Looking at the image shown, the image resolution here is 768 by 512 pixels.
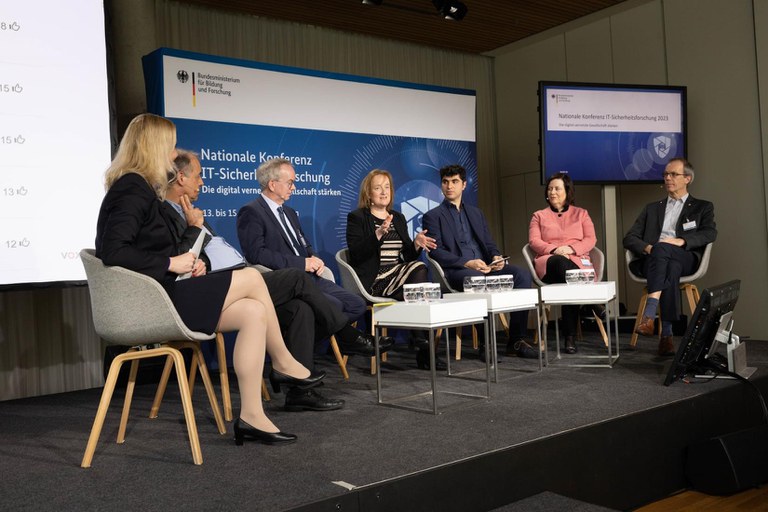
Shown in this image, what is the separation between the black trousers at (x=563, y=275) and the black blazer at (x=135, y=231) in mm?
2810

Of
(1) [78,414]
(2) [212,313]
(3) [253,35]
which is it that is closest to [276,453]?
(2) [212,313]

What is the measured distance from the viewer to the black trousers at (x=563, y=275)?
179 inches

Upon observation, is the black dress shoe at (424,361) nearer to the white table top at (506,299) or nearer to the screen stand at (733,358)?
the white table top at (506,299)

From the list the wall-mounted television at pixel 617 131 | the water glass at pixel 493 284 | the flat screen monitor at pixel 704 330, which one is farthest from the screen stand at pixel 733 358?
the wall-mounted television at pixel 617 131

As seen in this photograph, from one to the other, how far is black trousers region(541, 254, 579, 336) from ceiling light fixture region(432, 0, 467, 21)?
84.7 inches

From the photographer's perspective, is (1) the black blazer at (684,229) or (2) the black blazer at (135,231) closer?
(2) the black blazer at (135,231)

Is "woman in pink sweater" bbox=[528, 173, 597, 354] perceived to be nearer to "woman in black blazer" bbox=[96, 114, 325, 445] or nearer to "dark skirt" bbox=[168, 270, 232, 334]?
"woman in black blazer" bbox=[96, 114, 325, 445]

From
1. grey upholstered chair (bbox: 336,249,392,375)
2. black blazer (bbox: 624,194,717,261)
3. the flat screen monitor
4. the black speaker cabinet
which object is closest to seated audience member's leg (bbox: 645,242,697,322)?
black blazer (bbox: 624,194,717,261)

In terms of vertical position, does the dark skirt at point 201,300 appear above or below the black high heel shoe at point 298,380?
above

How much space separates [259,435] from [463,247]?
2478 millimetres

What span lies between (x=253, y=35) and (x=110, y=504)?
4.73 m

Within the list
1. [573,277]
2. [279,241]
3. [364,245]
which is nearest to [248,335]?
[279,241]

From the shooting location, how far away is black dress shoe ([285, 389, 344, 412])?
118 inches

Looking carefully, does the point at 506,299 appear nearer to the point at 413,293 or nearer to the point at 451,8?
the point at 413,293
